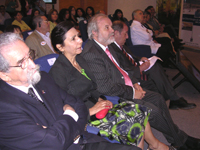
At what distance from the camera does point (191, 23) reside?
608 cm

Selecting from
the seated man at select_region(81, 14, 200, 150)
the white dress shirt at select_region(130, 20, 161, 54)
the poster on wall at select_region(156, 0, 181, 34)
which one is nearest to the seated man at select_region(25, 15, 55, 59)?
the seated man at select_region(81, 14, 200, 150)

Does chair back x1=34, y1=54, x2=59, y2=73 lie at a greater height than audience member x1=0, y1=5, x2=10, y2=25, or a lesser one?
lesser

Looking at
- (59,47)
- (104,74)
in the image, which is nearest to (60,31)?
(59,47)

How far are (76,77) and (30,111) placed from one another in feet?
1.93

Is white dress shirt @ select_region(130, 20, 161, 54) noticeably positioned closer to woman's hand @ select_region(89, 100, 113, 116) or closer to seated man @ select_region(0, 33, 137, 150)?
woman's hand @ select_region(89, 100, 113, 116)

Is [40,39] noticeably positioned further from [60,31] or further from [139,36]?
[139,36]

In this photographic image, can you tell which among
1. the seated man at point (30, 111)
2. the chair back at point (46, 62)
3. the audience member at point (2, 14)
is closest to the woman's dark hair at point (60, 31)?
the chair back at point (46, 62)

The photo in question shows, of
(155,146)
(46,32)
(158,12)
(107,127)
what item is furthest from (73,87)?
(158,12)

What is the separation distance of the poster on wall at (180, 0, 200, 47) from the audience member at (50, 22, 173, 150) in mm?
5325

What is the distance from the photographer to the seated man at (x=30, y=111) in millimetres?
929

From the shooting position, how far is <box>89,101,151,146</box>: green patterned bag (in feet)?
4.44

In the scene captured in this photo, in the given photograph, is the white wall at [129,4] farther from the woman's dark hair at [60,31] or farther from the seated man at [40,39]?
the woman's dark hair at [60,31]

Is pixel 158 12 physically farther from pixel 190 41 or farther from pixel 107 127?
pixel 107 127

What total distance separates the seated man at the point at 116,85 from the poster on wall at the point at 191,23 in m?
4.85
